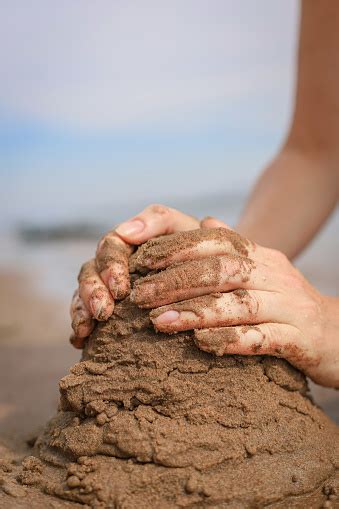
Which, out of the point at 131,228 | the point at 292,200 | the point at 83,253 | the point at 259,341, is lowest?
the point at 259,341

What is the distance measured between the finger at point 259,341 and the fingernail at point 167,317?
2.6 inches

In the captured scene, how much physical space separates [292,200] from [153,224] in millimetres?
952

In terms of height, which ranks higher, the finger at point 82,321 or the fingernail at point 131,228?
the fingernail at point 131,228

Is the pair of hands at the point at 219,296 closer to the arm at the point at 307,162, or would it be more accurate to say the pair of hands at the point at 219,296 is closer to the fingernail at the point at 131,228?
the fingernail at the point at 131,228

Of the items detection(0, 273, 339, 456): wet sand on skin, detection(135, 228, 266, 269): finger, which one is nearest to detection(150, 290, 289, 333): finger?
detection(135, 228, 266, 269): finger

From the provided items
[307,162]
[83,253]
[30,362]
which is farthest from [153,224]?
[83,253]

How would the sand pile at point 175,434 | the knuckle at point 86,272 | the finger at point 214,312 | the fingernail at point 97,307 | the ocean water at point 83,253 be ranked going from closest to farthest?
the sand pile at point 175,434 → the finger at point 214,312 → the fingernail at point 97,307 → the knuckle at point 86,272 → the ocean water at point 83,253

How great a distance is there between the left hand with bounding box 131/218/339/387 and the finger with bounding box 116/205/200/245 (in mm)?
107

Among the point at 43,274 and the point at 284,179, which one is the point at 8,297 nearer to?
the point at 43,274

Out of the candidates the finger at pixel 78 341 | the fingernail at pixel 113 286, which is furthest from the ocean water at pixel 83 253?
the fingernail at pixel 113 286

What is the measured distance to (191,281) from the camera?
1.60 metres

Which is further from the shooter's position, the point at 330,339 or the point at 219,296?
the point at 330,339

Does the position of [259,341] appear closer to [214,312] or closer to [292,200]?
[214,312]

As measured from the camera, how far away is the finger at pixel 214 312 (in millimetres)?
1574
